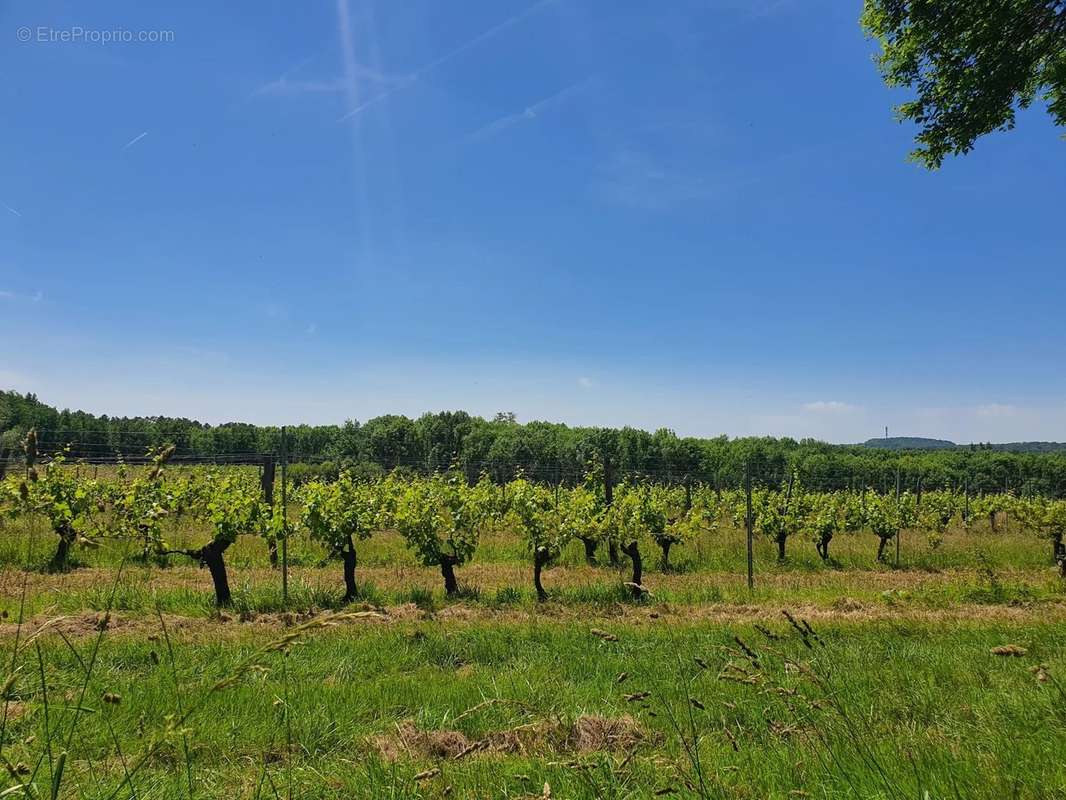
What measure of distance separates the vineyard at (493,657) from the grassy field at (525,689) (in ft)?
0.11

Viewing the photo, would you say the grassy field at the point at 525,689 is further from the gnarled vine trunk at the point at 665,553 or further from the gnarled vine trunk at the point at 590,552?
the gnarled vine trunk at the point at 590,552

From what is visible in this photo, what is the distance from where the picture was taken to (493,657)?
246 inches

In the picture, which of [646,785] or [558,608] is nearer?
[646,785]

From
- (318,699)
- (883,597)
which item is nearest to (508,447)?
(883,597)

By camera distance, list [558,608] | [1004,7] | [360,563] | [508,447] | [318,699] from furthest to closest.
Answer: [508,447], [360,563], [558,608], [1004,7], [318,699]

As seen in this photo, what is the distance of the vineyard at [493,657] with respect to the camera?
2.34m

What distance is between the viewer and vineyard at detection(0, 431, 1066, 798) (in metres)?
2.34

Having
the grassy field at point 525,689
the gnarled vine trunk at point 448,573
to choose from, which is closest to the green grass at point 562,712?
the grassy field at point 525,689

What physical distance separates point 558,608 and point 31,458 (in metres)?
8.71

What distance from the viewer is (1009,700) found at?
4113 millimetres

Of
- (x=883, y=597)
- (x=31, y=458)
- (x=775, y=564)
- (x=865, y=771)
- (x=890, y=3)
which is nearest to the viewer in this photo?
(x=31, y=458)

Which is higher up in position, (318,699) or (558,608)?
(318,699)

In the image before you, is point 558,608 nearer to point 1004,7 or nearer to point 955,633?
point 955,633

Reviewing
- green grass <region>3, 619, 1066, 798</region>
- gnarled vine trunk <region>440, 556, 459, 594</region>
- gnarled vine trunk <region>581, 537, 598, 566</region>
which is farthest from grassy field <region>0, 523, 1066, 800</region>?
gnarled vine trunk <region>581, 537, 598, 566</region>
